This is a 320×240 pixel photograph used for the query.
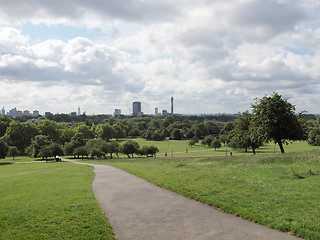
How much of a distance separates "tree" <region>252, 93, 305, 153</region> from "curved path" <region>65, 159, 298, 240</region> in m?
25.4

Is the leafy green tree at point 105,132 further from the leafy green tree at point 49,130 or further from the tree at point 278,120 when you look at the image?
the tree at point 278,120

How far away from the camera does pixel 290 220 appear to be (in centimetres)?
839

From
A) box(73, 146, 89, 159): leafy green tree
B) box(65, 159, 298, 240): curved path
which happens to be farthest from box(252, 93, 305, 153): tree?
box(73, 146, 89, 159): leafy green tree

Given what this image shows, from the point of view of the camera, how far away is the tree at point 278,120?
110ft

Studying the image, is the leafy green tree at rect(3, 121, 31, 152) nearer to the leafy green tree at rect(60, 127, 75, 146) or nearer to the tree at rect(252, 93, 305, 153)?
the leafy green tree at rect(60, 127, 75, 146)

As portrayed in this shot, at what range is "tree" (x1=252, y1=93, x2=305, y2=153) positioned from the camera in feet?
110

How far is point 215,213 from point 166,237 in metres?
2.98

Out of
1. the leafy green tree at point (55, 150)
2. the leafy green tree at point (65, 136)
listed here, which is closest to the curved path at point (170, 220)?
the leafy green tree at point (55, 150)

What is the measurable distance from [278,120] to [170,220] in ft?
97.5

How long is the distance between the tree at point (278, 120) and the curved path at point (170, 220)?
2544 cm

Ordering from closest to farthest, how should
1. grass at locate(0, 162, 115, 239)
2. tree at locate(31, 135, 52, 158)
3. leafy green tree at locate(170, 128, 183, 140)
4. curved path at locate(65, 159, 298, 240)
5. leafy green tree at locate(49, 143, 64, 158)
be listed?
curved path at locate(65, 159, 298, 240), grass at locate(0, 162, 115, 239), leafy green tree at locate(49, 143, 64, 158), tree at locate(31, 135, 52, 158), leafy green tree at locate(170, 128, 183, 140)

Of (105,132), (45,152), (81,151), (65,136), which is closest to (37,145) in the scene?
(45,152)

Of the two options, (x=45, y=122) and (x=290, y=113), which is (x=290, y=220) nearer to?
(x=290, y=113)

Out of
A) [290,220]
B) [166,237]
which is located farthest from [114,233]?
[290,220]
